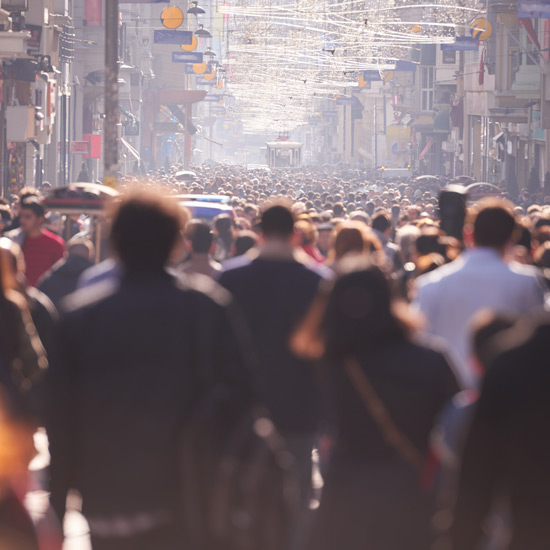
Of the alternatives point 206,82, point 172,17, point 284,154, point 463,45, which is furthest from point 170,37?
point 206,82

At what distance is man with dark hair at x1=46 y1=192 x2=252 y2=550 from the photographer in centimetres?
394

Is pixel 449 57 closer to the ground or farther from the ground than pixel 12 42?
farther from the ground

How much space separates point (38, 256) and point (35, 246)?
0.09 m

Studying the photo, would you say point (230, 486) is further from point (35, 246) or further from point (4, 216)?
point (4, 216)

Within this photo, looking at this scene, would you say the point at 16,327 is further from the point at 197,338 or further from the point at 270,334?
the point at 197,338

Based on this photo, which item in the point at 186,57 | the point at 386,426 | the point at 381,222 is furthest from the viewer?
the point at 186,57

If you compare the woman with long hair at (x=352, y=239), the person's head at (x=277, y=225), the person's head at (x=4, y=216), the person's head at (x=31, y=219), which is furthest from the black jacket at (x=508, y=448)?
the person's head at (x=4, y=216)

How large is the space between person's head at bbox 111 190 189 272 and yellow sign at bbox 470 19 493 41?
3842 centimetres

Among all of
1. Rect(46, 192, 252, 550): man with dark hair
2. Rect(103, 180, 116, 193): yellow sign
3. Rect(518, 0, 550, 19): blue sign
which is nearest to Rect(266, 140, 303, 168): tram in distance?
Rect(518, 0, 550, 19): blue sign

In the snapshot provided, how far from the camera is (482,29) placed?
4228cm

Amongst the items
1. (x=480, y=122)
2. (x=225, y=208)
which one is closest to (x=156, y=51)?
(x=480, y=122)

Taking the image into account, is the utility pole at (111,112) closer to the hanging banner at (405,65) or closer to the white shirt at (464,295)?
the white shirt at (464,295)

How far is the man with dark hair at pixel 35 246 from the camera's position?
11117mm

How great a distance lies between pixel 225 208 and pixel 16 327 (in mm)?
11503
